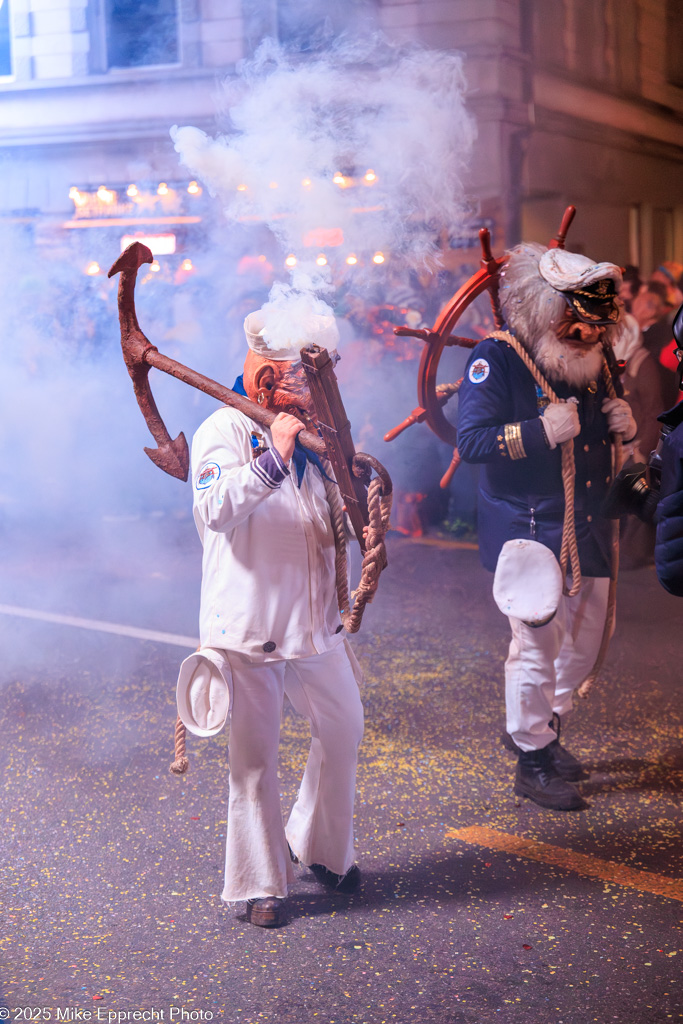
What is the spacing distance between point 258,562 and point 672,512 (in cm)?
106

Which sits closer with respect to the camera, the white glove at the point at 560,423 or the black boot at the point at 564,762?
the white glove at the point at 560,423

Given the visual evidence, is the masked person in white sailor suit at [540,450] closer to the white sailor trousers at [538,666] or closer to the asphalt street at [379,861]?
the white sailor trousers at [538,666]

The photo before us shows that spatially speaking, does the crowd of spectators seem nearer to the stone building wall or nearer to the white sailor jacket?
the stone building wall

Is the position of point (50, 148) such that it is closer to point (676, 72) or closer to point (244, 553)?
point (244, 553)

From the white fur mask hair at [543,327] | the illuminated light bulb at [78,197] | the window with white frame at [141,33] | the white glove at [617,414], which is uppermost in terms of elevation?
the window with white frame at [141,33]

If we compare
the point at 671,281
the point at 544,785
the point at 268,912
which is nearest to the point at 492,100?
the point at 671,281

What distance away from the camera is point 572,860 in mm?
3111

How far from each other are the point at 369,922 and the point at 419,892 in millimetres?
224

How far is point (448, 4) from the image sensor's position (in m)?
7.19

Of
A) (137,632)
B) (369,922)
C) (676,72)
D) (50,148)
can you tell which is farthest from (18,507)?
(676,72)

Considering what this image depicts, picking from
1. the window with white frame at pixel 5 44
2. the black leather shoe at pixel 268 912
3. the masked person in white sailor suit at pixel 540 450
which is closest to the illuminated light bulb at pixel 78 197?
the window with white frame at pixel 5 44

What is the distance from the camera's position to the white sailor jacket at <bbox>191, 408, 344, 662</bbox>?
2.68m

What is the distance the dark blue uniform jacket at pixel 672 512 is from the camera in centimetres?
230

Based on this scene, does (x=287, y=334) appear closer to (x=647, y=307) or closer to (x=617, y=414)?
(x=617, y=414)
